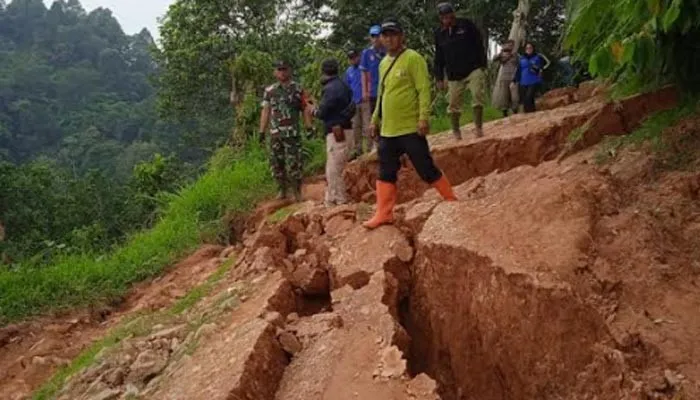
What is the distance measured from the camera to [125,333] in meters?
6.12

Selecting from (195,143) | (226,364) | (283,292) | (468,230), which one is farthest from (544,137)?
(195,143)

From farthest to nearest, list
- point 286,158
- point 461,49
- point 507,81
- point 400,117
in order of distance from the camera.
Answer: point 507,81 < point 286,158 < point 461,49 < point 400,117

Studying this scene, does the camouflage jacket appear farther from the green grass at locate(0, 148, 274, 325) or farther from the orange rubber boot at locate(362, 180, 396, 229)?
the orange rubber boot at locate(362, 180, 396, 229)

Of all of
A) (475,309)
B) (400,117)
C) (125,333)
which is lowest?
(125,333)

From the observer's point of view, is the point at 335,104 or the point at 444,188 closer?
the point at 444,188

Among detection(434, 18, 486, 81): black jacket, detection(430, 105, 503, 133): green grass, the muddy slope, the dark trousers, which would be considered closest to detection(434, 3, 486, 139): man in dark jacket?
detection(434, 18, 486, 81): black jacket

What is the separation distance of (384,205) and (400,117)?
2.28 feet

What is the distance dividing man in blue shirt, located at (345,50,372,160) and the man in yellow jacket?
311 cm

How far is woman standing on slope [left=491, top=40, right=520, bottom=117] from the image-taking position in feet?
38.3

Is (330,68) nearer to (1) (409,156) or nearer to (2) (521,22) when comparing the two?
(1) (409,156)

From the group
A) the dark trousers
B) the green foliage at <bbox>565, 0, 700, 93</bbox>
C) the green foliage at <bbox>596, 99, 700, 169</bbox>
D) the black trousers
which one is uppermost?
the green foliage at <bbox>565, 0, 700, 93</bbox>

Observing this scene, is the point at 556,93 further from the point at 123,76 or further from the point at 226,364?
the point at 123,76

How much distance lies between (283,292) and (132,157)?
37038 millimetres

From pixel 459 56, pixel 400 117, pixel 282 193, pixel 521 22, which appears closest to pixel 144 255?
pixel 282 193
